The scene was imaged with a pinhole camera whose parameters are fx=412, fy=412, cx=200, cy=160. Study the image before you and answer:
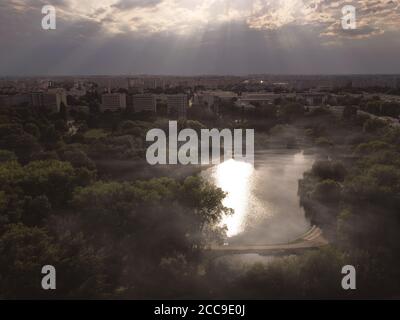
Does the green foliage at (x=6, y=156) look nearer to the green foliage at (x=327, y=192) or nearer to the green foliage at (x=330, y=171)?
the green foliage at (x=327, y=192)

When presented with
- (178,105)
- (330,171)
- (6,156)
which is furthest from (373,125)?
(6,156)

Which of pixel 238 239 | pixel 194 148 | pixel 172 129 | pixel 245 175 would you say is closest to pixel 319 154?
pixel 245 175

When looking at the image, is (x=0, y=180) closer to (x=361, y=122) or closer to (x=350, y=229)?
(x=350, y=229)

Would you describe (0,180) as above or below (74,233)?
above

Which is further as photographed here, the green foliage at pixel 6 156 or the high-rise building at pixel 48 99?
the high-rise building at pixel 48 99

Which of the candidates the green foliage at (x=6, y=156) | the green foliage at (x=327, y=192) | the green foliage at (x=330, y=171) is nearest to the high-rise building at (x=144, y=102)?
the green foliage at (x=6, y=156)

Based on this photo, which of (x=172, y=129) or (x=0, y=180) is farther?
(x=172, y=129)

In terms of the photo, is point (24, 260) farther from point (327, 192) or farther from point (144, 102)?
point (144, 102)

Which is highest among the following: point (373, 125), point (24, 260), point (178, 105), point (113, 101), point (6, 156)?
point (113, 101)

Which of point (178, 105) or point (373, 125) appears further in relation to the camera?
point (178, 105)
